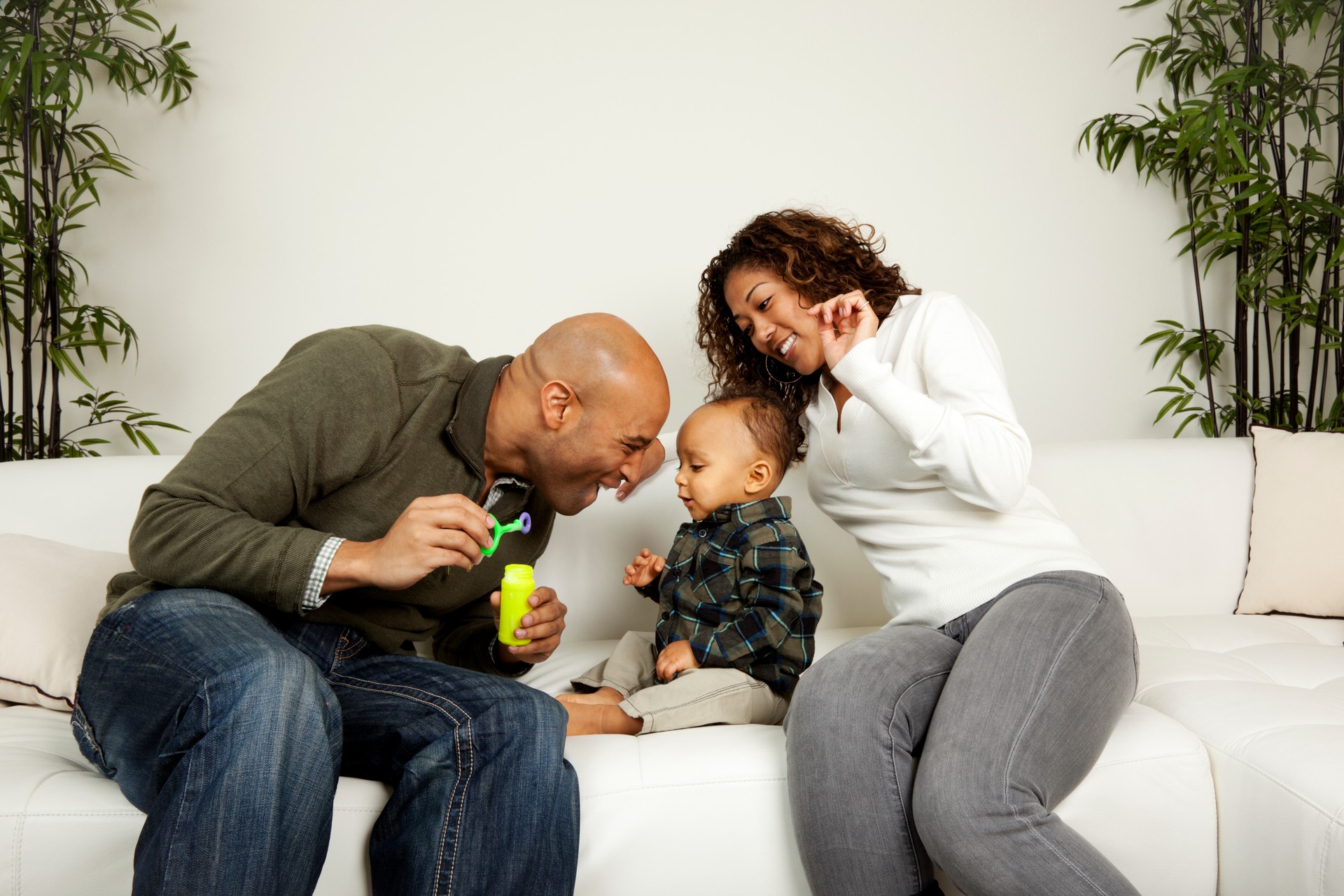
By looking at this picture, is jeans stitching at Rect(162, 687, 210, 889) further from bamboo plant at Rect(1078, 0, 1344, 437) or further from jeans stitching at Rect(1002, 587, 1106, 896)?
bamboo plant at Rect(1078, 0, 1344, 437)

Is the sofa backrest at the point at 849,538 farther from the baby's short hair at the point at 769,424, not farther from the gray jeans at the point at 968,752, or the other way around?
the gray jeans at the point at 968,752

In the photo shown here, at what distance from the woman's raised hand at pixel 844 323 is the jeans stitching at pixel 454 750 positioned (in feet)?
2.67

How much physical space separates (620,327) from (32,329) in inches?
72.1

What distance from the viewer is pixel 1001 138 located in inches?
109

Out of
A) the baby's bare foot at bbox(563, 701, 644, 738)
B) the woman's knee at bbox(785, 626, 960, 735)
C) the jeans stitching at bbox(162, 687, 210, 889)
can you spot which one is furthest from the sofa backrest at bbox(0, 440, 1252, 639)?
the jeans stitching at bbox(162, 687, 210, 889)

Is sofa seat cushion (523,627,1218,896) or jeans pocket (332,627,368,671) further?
jeans pocket (332,627,368,671)

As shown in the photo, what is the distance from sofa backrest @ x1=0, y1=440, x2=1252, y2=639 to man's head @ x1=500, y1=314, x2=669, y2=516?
515 mm

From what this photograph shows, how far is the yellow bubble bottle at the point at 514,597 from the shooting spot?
5.09 feet

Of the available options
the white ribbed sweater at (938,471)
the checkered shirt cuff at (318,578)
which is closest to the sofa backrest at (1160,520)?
the white ribbed sweater at (938,471)

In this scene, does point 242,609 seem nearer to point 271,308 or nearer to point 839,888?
point 839,888

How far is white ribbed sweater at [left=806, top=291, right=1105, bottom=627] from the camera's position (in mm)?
1479

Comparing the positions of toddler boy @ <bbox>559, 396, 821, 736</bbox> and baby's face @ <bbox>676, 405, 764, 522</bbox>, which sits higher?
baby's face @ <bbox>676, 405, 764, 522</bbox>

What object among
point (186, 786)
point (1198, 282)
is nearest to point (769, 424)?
point (186, 786)

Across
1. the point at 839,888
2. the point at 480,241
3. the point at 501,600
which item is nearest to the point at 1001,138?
the point at 480,241
